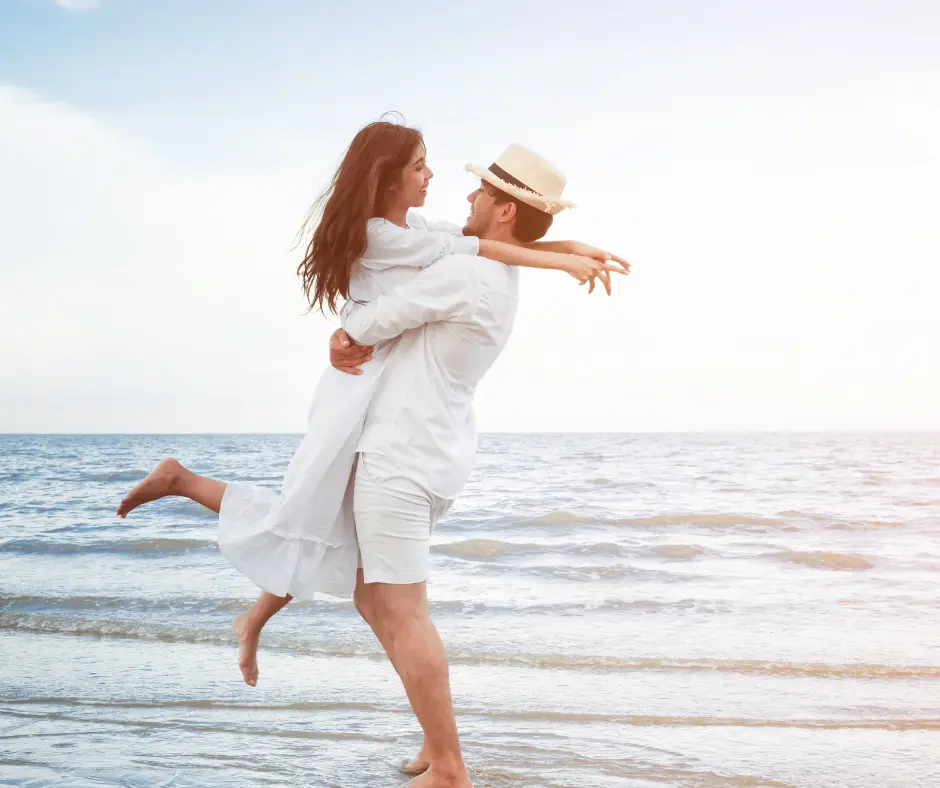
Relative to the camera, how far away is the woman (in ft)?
8.95

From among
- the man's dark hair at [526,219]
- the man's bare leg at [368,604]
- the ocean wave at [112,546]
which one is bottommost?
the ocean wave at [112,546]

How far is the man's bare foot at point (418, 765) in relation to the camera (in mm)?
3244

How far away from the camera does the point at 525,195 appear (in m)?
2.79

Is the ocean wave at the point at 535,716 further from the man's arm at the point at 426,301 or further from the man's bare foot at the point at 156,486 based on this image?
the man's arm at the point at 426,301

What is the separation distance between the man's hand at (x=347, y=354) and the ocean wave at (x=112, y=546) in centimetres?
707

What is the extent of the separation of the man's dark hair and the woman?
52 mm

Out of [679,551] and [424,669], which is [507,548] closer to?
[679,551]

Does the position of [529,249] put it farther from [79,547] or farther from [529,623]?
[79,547]

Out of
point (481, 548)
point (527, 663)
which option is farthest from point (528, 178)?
point (481, 548)

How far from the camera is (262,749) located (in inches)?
137

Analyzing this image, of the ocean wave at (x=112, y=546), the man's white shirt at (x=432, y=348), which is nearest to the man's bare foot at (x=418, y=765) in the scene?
the man's white shirt at (x=432, y=348)

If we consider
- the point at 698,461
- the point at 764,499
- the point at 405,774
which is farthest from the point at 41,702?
the point at 698,461

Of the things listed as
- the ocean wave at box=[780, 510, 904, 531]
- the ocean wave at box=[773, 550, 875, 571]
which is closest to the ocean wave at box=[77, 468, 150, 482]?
the ocean wave at box=[780, 510, 904, 531]

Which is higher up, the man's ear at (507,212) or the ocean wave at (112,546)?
the man's ear at (507,212)
